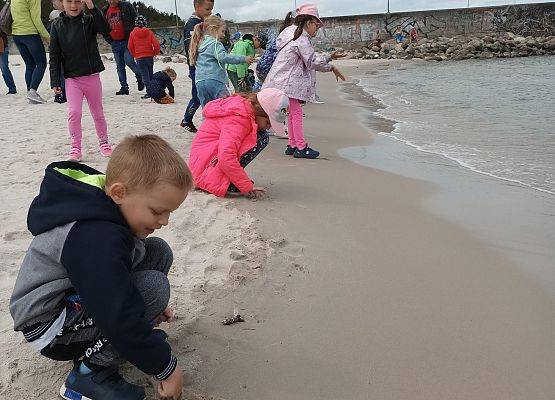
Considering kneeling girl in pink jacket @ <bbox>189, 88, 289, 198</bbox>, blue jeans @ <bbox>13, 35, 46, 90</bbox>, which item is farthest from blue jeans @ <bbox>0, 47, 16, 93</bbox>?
kneeling girl in pink jacket @ <bbox>189, 88, 289, 198</bbox>

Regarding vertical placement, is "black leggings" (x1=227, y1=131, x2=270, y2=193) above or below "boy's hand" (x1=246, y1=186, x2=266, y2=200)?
above

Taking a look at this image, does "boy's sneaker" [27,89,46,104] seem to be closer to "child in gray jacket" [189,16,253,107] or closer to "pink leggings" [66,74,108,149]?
"child in gray jacket" [189,16,253,107]

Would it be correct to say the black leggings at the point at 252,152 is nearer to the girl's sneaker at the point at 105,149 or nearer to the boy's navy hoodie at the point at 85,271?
the girl's sneaker at the point at 105,149

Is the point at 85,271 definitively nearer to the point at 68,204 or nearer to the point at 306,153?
the point at 68,204

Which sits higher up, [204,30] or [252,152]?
[204,30]

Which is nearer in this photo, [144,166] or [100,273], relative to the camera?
[100,273]

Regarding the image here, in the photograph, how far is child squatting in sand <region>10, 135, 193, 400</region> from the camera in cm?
154

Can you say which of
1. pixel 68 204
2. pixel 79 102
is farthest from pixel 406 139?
pixel 68 204

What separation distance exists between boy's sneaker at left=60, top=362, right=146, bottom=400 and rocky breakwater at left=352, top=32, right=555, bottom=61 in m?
26.8

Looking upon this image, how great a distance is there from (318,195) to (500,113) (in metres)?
5.30

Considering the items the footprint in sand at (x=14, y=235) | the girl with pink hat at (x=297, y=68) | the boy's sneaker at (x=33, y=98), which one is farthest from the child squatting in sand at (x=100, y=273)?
the boy's sneaker at (x=33, y=98)

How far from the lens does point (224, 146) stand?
3.86 meters

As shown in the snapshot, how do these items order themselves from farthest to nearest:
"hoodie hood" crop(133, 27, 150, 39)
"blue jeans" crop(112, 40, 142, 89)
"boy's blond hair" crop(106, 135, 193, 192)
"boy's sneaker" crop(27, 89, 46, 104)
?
"blue jeans" crop(112, 40, 142, 89), "hoodie hood" crop(133, 27, 150, 39), "boy's sneaker" crop(27, 89, 46, 104), "boy's blond hair" crop(106, 135, 193, 192)

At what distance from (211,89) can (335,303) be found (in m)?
3.87
